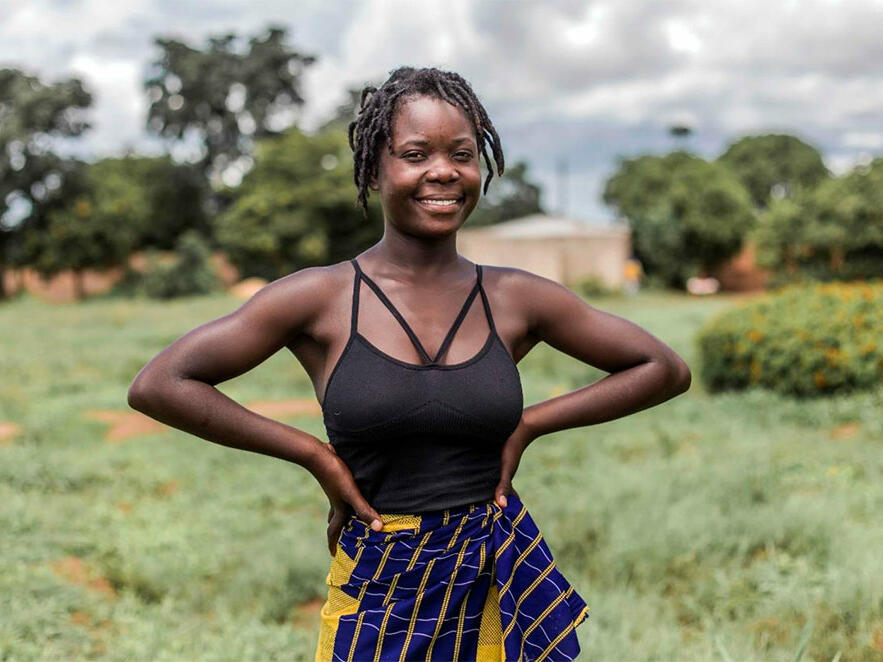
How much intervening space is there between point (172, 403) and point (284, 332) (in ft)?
0.82

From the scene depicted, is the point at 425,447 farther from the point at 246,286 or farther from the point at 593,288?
the point at 246,286

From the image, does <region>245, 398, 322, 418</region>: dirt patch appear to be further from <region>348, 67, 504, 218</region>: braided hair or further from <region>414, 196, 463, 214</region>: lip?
<region>414, 196, 463, 214</region>: lip

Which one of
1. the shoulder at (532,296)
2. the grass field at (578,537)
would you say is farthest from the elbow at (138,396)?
the grass field at (578,537)

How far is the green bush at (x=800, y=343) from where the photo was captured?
821 cm

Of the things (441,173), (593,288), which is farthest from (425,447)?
(593,288)

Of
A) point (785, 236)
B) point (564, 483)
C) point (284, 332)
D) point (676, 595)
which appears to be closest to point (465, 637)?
point (284, 332)

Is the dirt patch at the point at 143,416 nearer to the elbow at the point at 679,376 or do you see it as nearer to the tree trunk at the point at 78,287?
the elbow at the point at 679,376

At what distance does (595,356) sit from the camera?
193 cm

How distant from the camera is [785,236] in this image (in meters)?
26.8

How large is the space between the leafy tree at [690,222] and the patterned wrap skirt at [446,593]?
3109 cm

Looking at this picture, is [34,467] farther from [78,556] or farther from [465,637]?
[465,637]

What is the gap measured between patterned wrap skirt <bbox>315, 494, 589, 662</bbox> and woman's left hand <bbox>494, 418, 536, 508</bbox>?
0.08 ft

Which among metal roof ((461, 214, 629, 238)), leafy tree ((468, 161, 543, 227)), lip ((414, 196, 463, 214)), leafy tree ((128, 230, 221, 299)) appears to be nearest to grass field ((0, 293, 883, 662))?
lip ((414, 196, 463, 214))

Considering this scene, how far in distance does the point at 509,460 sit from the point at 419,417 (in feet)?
0.90
